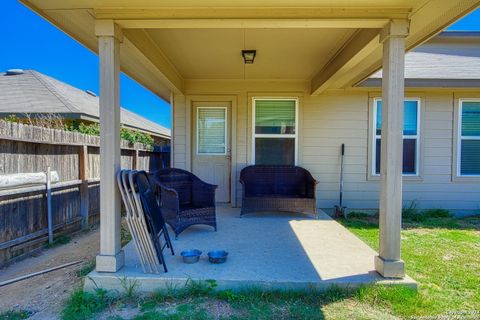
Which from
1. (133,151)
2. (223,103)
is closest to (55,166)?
(133,151)

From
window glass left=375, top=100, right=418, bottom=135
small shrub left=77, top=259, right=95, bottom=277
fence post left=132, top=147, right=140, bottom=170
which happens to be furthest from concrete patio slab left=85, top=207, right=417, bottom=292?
fence post left=132, top=147, right=140, bottom=170

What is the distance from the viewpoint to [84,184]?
4930 mm

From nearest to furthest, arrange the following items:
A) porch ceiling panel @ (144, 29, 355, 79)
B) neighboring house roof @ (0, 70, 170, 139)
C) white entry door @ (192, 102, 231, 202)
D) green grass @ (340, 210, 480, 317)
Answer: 1. green grass @ (340, 210, 480, 317)
2. porch ceiling panel @ (144, 29, 355, 79)
3. white entry door @ (192, 102, 231, 202)
4. neighboring house roof @ (0, 70, 170, 139)

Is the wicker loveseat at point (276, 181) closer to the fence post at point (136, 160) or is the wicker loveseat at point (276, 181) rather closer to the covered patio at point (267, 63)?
the covered patio at point (267, 63)

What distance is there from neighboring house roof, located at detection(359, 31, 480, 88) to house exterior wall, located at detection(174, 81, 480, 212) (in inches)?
18.1

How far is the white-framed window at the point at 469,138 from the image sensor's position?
588 cm

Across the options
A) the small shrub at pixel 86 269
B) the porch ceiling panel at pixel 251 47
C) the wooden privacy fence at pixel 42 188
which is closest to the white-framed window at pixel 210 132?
the porch ceiling panel at pixel 251 47

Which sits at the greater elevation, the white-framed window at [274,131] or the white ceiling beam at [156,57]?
the white ceiling beam at [156,57]

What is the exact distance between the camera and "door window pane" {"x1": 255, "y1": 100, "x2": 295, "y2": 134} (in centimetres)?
596

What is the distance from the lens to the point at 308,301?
2490mm

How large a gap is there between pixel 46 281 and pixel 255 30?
3472 millimetres

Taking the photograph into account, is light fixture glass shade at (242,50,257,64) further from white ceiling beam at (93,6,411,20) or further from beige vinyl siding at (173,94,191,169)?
beige vinyl siding at (173,94,191,169)

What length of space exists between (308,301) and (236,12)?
263 centimetres

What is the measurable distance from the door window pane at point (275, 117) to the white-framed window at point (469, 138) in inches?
129
